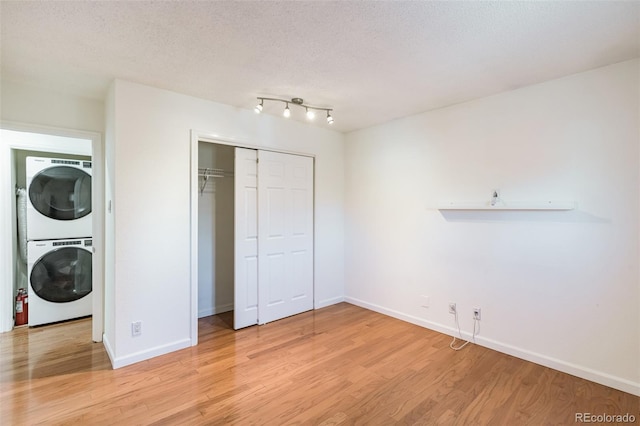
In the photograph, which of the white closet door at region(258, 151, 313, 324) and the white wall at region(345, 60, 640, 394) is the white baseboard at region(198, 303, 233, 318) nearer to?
the white closet door at region(258, 151, 313, 324)

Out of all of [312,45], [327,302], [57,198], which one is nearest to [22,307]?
[57,198]

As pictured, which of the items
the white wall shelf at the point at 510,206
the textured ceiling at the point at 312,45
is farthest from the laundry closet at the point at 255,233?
the white wall shelf at the point at 510,206

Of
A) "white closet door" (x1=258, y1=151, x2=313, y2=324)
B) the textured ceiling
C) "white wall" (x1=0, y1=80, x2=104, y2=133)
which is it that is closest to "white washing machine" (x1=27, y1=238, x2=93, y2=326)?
"white wall" (x1=0, y1=80, x2=104, y2=133)

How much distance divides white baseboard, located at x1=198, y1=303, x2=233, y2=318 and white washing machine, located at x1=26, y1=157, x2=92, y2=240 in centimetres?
174

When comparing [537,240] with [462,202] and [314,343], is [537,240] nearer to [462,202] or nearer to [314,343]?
[462,202]

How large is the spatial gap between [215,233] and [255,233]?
792mm

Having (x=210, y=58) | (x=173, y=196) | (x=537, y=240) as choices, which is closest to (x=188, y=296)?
(x=173, y=196)

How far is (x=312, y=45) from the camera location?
203 centimetres

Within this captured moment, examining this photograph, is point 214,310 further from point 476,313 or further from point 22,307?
point 476,313

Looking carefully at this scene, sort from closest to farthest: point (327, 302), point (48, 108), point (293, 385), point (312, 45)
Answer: point (312, 45), point (293, 385), point (48, 108), point (327, 302)

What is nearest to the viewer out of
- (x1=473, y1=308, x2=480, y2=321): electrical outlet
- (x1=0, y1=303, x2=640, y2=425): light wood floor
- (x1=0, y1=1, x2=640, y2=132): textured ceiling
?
(x1=0, y1=1, x2=640, y2=132): textured ceiling

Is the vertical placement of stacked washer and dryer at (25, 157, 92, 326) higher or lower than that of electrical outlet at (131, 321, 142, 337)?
higher

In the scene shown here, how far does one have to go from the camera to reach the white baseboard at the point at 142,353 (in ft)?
8.35

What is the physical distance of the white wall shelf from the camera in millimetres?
2410
